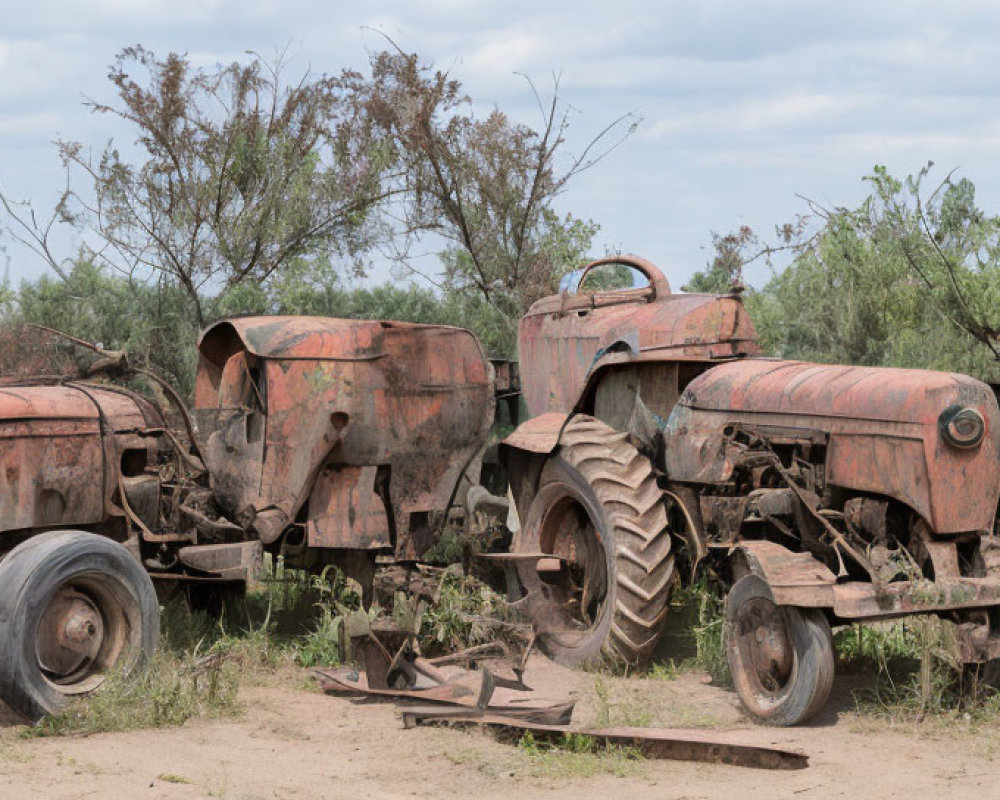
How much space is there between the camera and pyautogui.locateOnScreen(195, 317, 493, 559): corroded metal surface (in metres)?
8.45

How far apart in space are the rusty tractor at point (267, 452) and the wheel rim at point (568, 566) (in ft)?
2.14

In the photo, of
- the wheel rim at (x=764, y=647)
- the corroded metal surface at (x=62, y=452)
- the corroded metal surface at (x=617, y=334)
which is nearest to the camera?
the wheel rim at (x=764, y=647)

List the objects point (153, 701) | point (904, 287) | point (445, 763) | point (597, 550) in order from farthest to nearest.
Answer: point (904, 287) → point (597, 550) → point (153, 701) → point (445, 763)

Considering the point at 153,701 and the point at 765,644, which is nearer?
the point at 153,701

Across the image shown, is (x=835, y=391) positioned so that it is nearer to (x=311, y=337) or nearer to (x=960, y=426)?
(x=960, y=426)

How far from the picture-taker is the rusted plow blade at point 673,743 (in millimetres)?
6215

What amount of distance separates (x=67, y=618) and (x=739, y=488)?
3925mm

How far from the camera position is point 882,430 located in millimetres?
7117

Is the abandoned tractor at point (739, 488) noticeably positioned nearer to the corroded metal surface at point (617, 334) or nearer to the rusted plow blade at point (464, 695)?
the corroded metal surface at point (617, 334)

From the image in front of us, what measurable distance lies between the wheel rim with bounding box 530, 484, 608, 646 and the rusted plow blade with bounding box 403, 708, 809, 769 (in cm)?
216

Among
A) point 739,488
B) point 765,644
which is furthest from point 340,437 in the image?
point 765,644

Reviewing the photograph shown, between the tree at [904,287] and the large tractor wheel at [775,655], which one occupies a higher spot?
the tree at [904,287]

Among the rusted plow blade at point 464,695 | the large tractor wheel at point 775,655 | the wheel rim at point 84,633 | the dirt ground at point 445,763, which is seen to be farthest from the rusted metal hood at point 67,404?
the large tractor wheel at point 775,655

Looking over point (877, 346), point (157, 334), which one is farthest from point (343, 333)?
point (877, 346)
